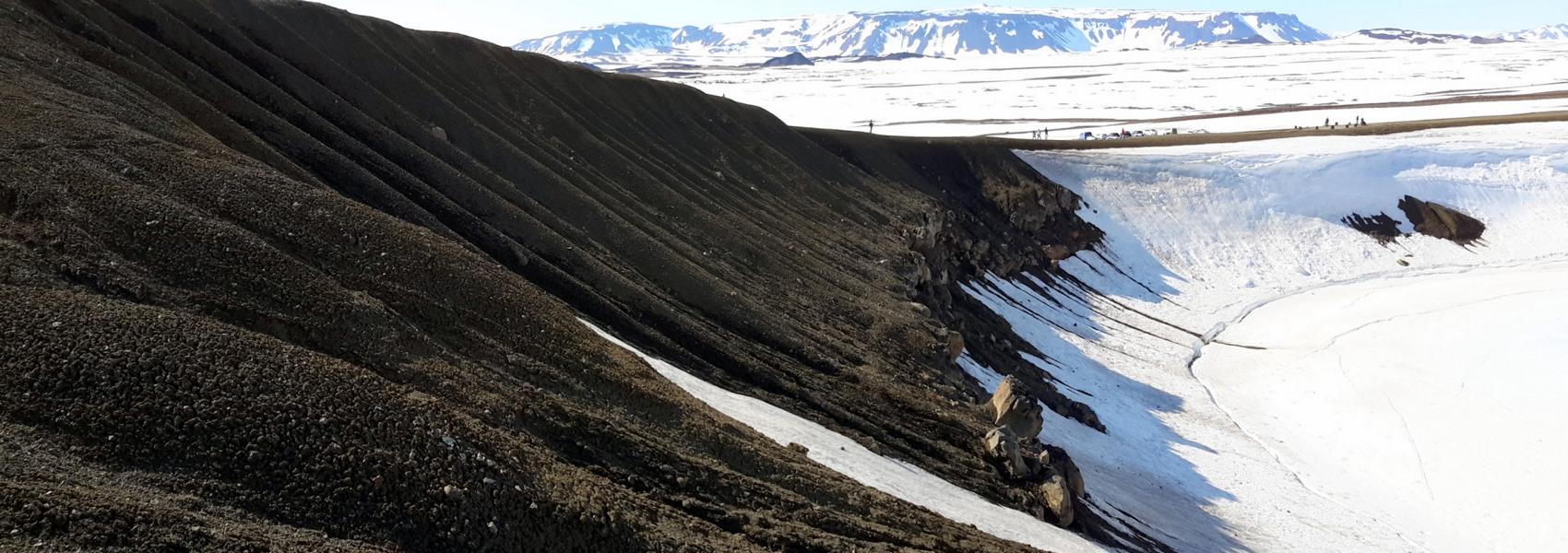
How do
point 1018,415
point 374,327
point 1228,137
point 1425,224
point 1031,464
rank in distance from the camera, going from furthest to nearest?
point 1228,137
point 1425,224
point 1018,415
point 1031,464
point 374,327

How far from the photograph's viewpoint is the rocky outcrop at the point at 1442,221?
3216 inches

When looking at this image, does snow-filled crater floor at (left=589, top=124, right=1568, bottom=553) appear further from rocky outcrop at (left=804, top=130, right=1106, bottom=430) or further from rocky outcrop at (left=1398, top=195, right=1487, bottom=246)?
rocky outcrop at (left=804, top=130, right=1106, bottom=430)

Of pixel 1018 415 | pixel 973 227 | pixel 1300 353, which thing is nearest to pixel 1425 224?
pixel 1300 353

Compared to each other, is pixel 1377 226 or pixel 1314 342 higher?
pixel 1377 226

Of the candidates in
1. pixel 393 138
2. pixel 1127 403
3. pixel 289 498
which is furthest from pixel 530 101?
pixel 289 498

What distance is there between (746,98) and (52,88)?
180055mm

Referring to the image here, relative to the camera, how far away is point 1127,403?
4616 cm

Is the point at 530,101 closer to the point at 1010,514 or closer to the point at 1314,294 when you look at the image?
the point at 1010,514

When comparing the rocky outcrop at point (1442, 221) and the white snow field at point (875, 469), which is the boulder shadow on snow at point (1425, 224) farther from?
the white snow field at point (875, 469)

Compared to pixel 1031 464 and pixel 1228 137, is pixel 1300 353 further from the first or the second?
pixel 1228 137

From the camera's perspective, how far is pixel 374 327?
17984mm

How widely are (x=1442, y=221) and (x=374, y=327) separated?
9066 centimetres

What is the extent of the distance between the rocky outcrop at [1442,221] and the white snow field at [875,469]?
238ft

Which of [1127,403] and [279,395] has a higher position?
[279,395]
